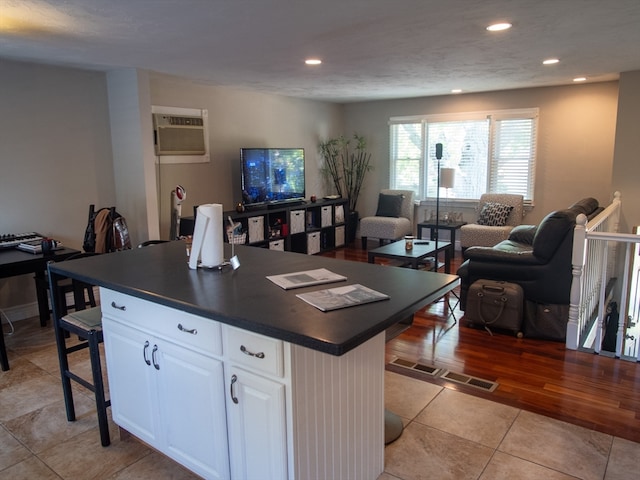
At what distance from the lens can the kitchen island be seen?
1.63 metres

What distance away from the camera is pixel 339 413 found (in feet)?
6.02

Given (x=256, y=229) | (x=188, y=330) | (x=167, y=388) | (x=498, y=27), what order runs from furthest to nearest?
(x=256, y=229) < (x=498, y=27) < (x=167, y=388) < (x=188, y=330)

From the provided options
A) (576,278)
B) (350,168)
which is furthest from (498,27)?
(350,168)

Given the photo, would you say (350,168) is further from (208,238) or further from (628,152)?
(208,238)

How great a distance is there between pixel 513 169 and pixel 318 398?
20.2 feet

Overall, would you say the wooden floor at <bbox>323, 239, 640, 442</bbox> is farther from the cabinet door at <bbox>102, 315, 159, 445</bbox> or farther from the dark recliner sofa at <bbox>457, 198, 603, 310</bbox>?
the cabinet door at <bbox>102, 315, 159, 445</bbox>

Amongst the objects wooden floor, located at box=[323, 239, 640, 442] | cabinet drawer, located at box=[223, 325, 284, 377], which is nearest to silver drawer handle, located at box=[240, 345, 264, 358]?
cabinet drawer, located at box=[223, 325, 284, 377]

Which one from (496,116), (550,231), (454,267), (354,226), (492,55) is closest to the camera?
(550,231)

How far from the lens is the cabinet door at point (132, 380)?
215 cm

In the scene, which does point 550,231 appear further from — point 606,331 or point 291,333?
point 291,333

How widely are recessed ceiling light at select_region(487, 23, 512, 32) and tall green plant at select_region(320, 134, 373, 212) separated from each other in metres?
4.83

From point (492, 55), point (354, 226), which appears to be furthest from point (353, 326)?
point (354, 226)

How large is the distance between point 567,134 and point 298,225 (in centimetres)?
391

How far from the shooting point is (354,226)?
8.19 metres
